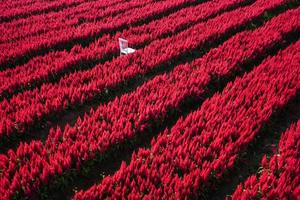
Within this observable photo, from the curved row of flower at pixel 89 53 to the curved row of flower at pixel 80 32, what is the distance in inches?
32.4

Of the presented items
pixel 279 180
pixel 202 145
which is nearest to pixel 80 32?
pixel 202 145

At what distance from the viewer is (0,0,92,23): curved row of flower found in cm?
1161

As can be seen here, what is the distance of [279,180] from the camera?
3283 millimetres

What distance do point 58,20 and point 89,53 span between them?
3783mm

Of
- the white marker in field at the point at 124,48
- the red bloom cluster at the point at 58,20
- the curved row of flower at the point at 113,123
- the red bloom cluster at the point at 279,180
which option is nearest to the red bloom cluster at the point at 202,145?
the red bloom cluster at the point at 279,180

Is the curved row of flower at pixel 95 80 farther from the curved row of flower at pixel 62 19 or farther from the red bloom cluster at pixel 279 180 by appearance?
the curved row of flower at pixel 62 19

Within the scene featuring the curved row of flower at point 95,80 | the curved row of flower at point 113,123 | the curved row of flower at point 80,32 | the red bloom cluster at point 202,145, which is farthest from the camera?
the curved row of flower at point 80,32

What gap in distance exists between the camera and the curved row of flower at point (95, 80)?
4961 mm

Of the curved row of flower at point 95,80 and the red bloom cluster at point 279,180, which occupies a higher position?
the curved row of flower at point 95,80

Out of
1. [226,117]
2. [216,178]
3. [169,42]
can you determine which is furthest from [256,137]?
[169,42]

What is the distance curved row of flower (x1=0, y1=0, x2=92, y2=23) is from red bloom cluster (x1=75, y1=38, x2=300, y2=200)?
9.24 m

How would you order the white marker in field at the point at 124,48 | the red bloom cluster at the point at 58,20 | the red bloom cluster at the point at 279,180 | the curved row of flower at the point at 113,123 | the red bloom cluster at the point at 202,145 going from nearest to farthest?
the red bloom cluster at the point at 279,180 → the red bloom cluster at the point at 202,145 → the curved row of flower at the point at 113,123 → the white marker in field at the point at 124,48 → the red bloom cluster at the point at 58,20

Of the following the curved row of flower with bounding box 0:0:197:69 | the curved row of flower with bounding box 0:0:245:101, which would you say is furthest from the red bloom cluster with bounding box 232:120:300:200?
the curved row of flower with bounding box 0:0:197:69

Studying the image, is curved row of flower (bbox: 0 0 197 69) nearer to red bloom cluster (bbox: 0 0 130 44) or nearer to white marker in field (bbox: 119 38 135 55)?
red bloom cluster (bbox: 0 0 130 44)
